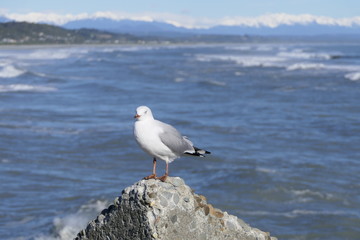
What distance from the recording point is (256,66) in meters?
56.9

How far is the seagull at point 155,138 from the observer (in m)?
5.20

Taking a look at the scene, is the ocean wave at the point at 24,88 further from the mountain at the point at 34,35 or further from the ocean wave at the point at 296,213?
the mountain at the point at 34,35

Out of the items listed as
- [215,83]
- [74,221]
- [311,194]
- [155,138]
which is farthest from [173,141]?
[215,83]

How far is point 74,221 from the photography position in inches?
451

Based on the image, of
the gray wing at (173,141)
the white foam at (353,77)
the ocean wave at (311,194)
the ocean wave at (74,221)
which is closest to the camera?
the gray wing at (173,141)

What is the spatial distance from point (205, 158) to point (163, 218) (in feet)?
40.0

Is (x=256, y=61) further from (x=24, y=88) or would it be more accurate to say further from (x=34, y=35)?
(x=34, y=35)

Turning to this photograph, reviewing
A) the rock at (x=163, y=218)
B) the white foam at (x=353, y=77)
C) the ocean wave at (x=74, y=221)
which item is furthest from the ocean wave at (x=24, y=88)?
the rock at (x=163, y=218)

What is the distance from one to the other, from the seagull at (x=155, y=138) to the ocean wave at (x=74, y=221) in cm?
574

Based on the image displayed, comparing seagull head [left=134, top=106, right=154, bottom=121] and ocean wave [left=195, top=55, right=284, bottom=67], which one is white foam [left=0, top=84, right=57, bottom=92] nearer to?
ocean wave [left=195, top=55, right=284, bottom=67]

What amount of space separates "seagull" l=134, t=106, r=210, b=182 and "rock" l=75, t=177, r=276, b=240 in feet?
0.74

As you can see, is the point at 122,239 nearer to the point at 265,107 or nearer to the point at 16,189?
the point at 16,189

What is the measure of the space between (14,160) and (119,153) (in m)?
2.62

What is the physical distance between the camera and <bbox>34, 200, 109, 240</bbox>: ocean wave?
1078 centimetres
